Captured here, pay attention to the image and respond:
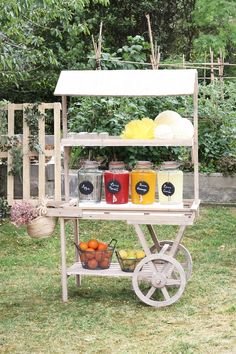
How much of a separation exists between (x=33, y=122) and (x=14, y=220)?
2.62m

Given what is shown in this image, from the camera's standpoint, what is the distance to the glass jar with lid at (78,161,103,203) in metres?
5.77

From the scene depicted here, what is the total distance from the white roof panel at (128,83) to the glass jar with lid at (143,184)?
1.97ft

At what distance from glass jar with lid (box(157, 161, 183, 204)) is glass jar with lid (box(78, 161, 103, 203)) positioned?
1.66 feet

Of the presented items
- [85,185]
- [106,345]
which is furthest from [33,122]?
[106,345]

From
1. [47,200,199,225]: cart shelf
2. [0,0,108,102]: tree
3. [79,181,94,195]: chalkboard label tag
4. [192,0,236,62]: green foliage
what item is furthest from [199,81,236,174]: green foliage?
[192,0,236,62]: green foliage

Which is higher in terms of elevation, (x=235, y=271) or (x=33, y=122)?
(x=33, y=122)

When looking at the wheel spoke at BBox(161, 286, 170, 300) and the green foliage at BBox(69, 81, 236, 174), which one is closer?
the wheel spoke at BBox(161, 286, 170, 300)

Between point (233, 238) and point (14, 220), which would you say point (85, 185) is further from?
point (233, 238)

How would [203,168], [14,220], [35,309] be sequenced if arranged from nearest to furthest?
[35,309] → [14,220] → [203,168]

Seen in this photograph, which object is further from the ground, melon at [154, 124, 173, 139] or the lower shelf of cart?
melon at [154, 124, 173, 139]

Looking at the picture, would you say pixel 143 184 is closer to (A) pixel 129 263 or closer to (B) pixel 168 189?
(B) pixel 168 189

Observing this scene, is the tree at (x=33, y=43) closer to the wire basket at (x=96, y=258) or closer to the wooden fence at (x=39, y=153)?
the wooden fence at (x=39, y=153)

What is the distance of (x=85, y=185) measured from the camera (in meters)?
5.80

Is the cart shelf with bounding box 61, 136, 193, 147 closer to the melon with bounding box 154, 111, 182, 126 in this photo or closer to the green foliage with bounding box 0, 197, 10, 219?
the melon with bounding box 154, 111, 182, 126
